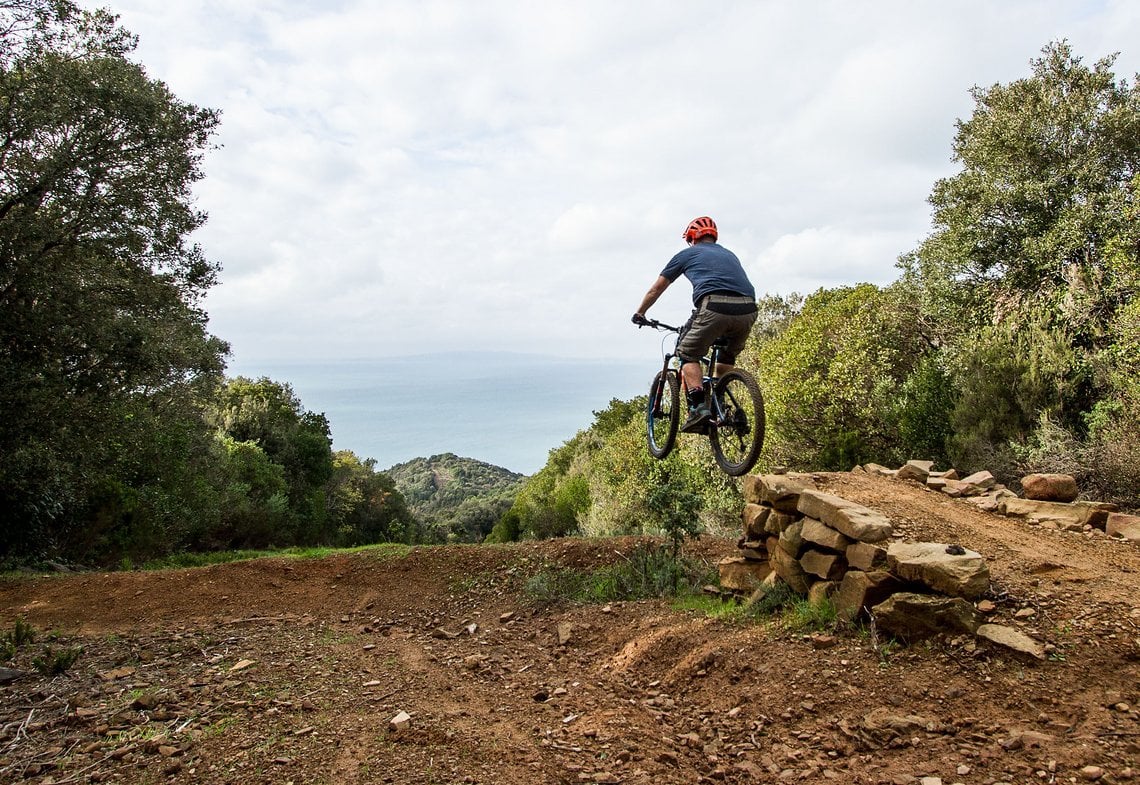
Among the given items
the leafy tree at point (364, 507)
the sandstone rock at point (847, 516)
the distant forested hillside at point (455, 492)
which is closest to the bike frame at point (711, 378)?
the sandstone rock at point (847, 516)

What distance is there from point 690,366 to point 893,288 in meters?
16.9

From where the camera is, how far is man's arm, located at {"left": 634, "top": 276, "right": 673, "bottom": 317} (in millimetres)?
7242

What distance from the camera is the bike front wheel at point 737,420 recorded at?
6547mm

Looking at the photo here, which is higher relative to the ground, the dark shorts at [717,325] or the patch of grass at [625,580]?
the dark shorts at [717,325]

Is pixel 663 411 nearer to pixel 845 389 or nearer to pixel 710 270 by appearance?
pixel 710 270

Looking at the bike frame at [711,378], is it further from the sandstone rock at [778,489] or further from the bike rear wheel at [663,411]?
the sandstone rock at [778,489]

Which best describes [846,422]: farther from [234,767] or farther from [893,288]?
[234,767]

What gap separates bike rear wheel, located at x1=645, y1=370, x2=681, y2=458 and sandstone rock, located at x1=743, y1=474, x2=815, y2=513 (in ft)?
4.01

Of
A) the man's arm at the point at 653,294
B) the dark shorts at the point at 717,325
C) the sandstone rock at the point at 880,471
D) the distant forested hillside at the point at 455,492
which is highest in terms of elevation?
the man's arm at the point at 653,294

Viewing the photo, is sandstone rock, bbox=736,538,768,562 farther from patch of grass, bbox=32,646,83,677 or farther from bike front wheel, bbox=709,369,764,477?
patch of grass, bbox=32,646,83,677

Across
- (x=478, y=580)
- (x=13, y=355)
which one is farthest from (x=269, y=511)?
(x=478, y=580)

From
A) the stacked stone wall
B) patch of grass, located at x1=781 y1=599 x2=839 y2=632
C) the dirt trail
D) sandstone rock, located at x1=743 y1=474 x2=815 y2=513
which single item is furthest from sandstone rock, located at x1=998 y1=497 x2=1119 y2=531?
patch of grass, located at x1=781 y1=599 x2=839 y2=632

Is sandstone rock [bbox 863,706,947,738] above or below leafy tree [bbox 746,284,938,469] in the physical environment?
below

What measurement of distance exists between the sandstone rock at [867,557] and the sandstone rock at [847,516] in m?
0.11
